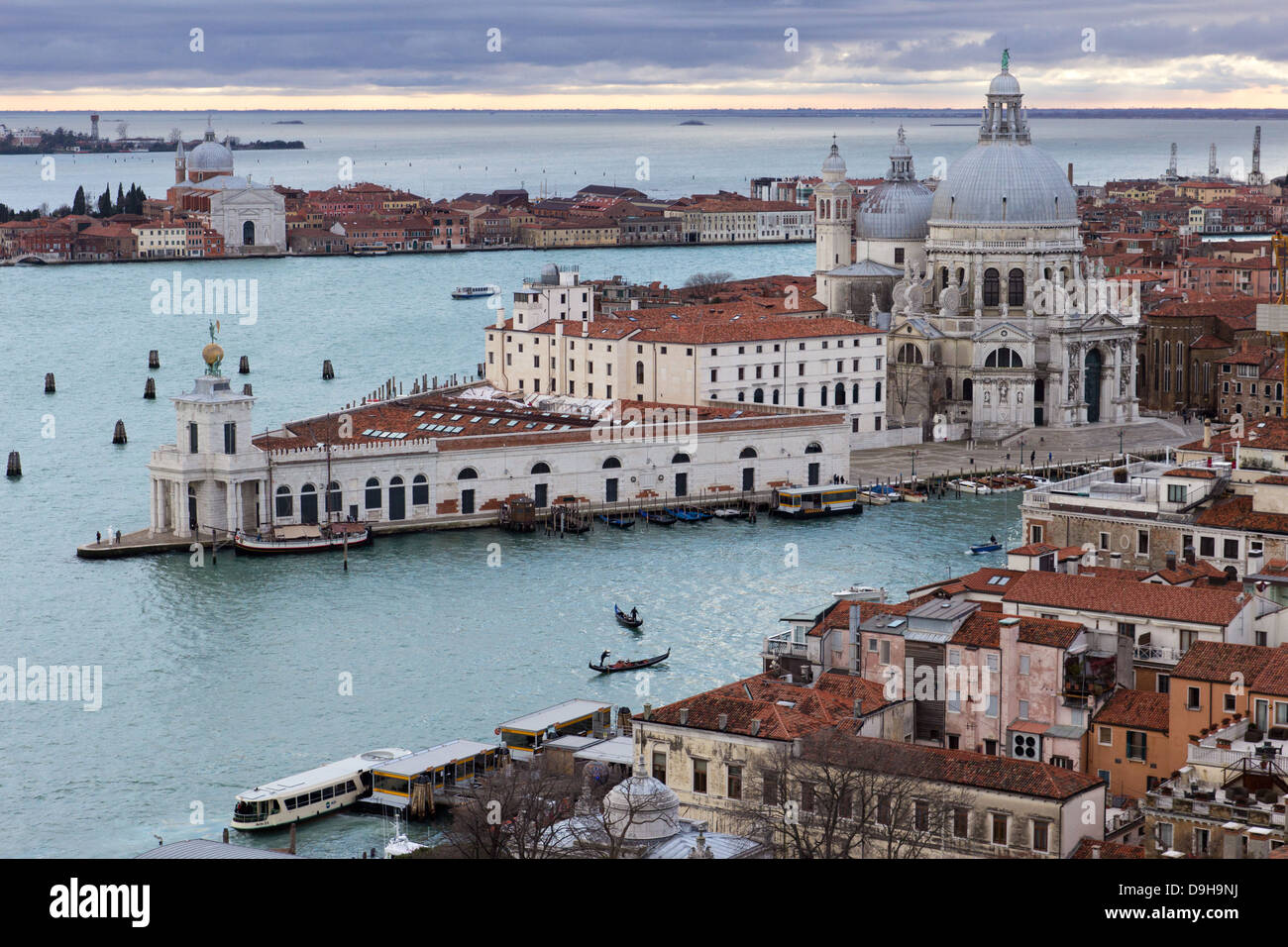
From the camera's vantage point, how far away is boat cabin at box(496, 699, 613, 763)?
13.6 meters

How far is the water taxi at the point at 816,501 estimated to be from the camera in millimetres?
25094

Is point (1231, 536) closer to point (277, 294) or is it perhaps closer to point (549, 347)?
point (549, 347)

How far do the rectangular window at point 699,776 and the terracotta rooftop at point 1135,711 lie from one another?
2108mm

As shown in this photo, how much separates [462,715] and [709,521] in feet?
33.1

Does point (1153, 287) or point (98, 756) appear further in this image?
point (1153, 287)

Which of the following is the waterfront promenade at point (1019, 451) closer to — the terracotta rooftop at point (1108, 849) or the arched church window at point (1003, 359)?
the arched church window at point (1003, 359)

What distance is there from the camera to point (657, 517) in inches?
976

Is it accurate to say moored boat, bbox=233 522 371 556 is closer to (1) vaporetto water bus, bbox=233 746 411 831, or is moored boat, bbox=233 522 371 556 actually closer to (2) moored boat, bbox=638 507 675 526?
(2) moored boat, bbox=638 507 675 526

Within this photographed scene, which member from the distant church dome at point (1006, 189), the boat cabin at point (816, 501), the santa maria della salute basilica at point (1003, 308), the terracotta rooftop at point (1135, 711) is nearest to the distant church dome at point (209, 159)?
the santa maria della salute basilica at point (1003, 308)

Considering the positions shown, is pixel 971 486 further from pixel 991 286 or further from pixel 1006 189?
Answer: pixel 1006 189

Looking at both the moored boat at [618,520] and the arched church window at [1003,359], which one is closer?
the moored boat at [618,520]

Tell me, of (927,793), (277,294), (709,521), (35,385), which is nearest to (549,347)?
(709,521)

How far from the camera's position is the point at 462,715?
1505 centimetres
